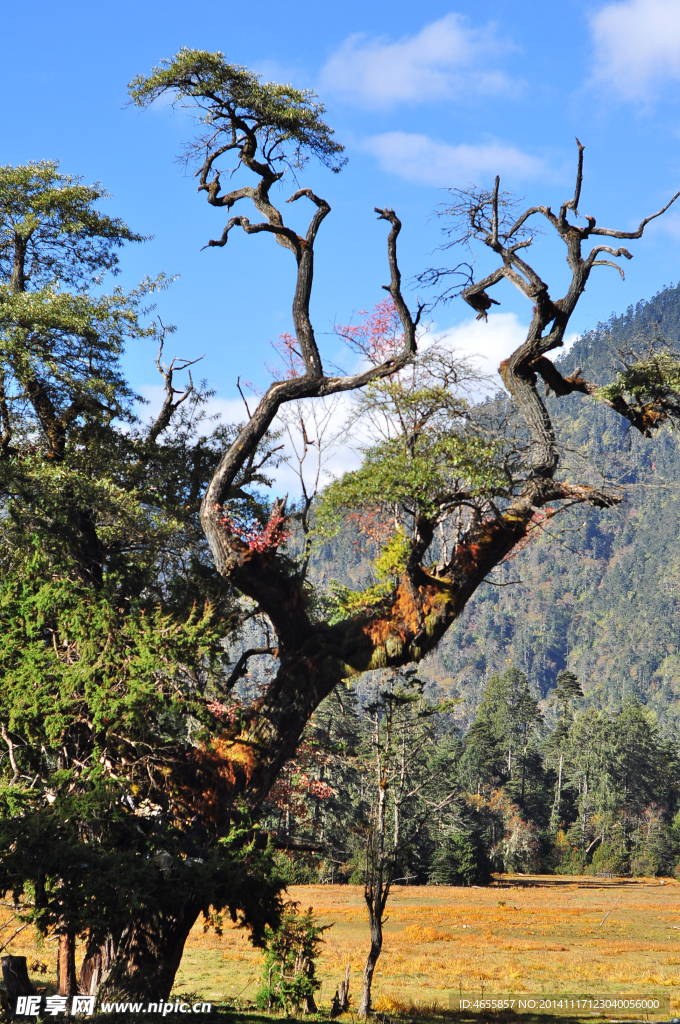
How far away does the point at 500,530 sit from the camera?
1327 centimetres

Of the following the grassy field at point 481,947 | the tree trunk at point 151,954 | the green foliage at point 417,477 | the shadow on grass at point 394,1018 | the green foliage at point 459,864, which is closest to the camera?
the shadow on grass at point 394,1018

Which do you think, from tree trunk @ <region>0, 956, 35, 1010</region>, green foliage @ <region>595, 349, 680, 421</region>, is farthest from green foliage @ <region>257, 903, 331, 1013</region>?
green foliage @ <region>595, 349, 680, 421</region>

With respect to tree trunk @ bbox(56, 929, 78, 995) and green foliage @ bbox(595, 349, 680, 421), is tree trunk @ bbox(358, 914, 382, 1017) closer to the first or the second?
tree trunk @ bbox(56, 929, 78, 995)

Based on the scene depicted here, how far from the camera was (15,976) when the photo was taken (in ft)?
36.2

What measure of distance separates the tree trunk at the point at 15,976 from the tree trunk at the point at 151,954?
96 centimetres

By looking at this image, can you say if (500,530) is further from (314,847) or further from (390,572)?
(314,847)

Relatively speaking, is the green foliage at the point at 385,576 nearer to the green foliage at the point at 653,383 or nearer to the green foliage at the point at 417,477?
the green foliage at the point at 417,477

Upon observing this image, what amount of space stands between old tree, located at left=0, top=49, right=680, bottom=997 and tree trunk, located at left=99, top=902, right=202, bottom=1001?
28mm

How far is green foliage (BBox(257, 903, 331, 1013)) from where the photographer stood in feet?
45.8

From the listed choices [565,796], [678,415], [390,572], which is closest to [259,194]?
[390,572]

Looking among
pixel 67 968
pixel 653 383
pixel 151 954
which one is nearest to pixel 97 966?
pixel 67 968

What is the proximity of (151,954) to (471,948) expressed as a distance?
22556 mm

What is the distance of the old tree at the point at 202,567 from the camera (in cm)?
1126

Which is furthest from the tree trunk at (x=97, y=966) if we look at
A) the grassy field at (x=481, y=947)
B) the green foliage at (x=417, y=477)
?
the green foliage at (x=417, y=477)
